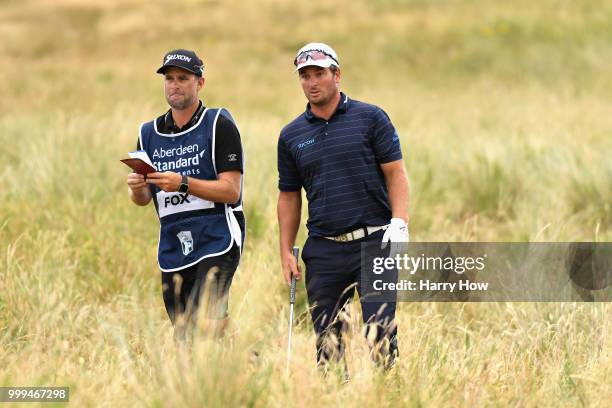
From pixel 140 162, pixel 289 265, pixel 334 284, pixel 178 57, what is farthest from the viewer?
pixel 289 265

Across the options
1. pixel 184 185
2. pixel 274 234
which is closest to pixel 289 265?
pixel 184 185

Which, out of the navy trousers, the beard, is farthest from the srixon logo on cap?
the navy trousers

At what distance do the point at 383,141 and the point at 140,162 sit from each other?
132 cm

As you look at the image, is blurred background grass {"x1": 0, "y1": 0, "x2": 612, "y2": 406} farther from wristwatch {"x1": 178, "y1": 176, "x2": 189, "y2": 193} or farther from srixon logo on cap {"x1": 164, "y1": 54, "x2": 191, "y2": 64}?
srixon logo on cap {"x1": 164, "y1": 54, "x2": 191, "y2": 64}

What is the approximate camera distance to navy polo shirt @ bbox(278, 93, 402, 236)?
545 centimetres

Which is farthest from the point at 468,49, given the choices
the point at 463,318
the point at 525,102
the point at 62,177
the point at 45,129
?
the point at 463,318

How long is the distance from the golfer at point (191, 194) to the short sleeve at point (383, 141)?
0.74 m

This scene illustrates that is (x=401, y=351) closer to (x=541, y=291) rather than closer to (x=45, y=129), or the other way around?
(x=541, y=291)

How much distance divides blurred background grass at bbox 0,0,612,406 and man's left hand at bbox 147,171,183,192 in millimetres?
642

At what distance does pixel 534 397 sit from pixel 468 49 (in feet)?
89.9

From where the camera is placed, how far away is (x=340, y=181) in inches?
216

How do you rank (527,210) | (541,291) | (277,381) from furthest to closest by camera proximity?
1. (527,210)
2. (541,291)
3. (277,381)

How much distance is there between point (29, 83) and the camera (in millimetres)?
23938

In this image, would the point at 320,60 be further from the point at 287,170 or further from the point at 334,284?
the point at 334,284
